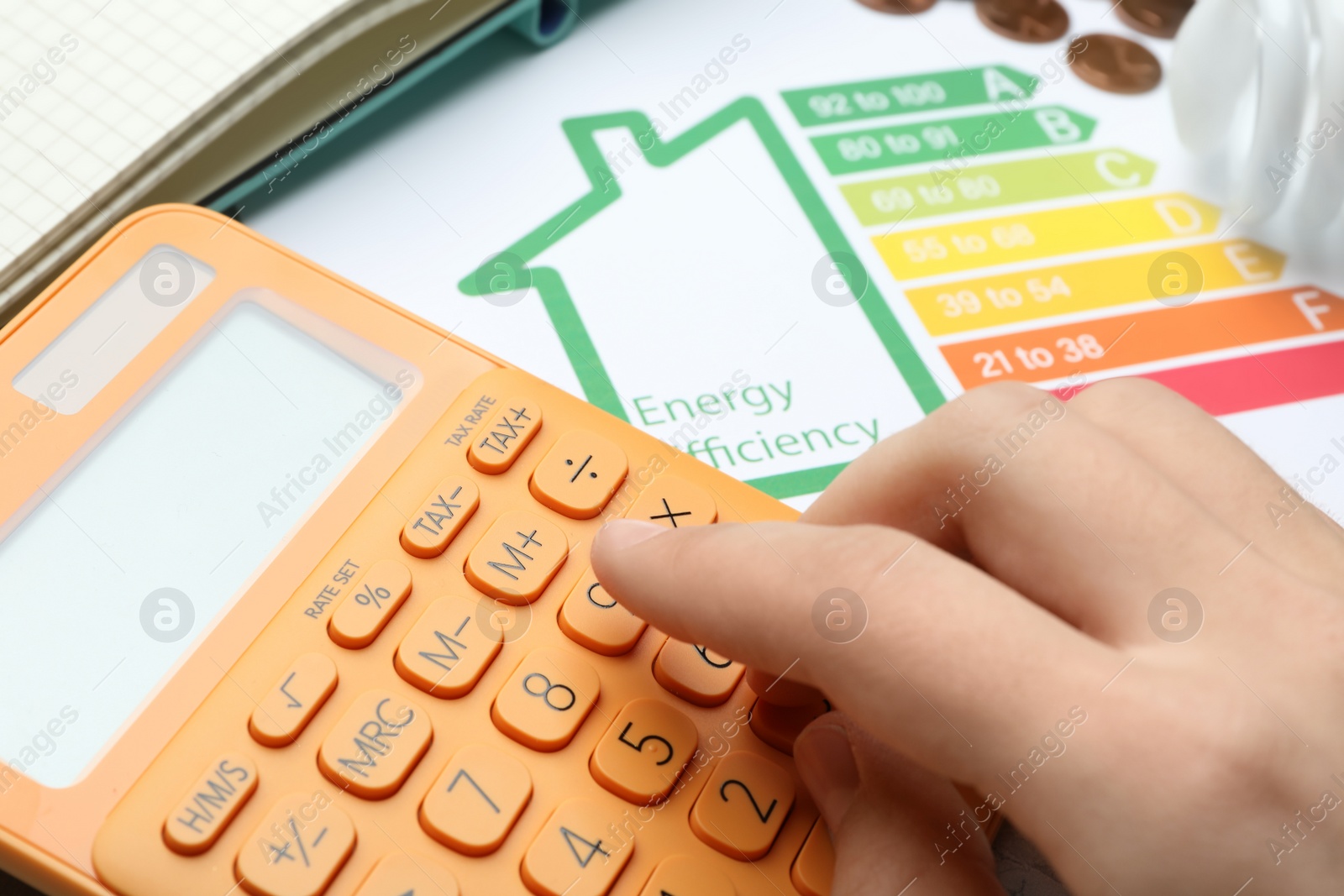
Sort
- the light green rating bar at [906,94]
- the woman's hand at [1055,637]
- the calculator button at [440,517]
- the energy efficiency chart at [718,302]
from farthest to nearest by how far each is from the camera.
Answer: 1. the light green rating bar at [906,94]
2. the energy efficiency chart at [718,302]
3. the calculator button at [440,517]
4. the woman's hand at [1055,637]

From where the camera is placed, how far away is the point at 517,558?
367 mm

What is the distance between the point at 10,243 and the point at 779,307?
0.31 meters

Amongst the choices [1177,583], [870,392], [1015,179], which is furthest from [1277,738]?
[1015,179]

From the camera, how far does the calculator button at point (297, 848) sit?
0.31m

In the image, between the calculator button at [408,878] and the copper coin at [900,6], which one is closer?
the calculator button at [408,878]

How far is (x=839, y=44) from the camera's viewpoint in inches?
23.6

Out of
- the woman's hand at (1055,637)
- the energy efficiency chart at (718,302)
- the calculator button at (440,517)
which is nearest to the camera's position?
the woman's hand at (1055,637)

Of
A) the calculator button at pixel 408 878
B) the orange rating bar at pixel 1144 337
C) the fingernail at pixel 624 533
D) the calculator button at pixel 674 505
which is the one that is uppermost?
the fingernail at pixel 624 533

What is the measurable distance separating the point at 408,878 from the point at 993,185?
1.39ft

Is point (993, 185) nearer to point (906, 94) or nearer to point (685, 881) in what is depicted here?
point (906, 94)

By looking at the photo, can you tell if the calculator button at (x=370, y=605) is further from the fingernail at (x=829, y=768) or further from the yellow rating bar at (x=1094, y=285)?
the yellow rating bar at (x=1094, y=285)

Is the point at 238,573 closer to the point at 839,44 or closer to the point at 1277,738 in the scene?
the point at 1277,738

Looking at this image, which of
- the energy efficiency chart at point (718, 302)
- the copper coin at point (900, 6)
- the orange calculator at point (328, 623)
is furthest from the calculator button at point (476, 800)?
the copper coin at point (900, 6)

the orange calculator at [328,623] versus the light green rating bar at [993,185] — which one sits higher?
the orange calculator at [328,623]
